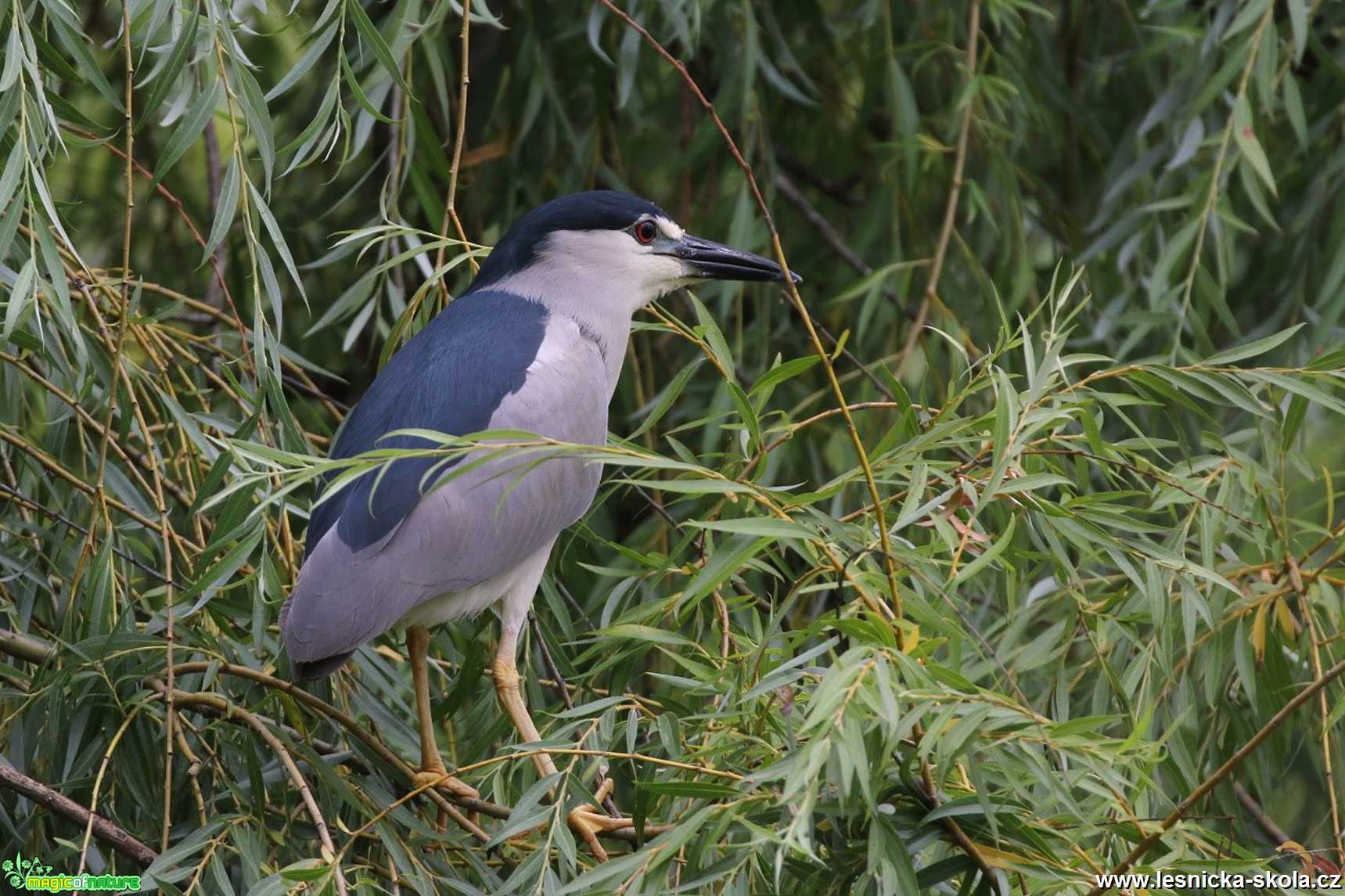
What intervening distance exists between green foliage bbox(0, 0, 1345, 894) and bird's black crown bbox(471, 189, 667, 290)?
0.18m

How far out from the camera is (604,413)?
2.39 meters

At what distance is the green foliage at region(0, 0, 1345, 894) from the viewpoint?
1474mm

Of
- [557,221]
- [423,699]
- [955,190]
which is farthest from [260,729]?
[955,190]

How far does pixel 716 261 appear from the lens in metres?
2.56

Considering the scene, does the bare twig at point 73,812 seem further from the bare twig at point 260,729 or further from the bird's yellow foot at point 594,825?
the bird's yellow foot at point 594,825

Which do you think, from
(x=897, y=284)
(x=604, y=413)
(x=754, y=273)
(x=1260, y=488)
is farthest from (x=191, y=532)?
(x=1260, y=488)

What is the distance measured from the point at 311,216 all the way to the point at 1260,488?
2.12 meters

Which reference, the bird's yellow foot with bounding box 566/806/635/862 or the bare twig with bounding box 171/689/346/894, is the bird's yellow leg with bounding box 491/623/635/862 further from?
the bare twig with bounding box 171/689/346/894

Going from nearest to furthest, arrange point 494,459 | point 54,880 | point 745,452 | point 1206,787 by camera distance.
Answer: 1. point 1206,787
2. point 54,880
3. point 745,452
4. point 494,459

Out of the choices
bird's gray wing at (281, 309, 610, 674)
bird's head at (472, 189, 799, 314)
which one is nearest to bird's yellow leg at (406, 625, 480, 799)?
bird's gray wing at (281, 309, 610, 674)

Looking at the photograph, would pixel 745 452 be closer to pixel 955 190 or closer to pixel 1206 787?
pixel 1206 787

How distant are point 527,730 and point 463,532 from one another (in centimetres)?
29

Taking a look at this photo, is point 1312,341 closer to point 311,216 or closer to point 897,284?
point 897,284

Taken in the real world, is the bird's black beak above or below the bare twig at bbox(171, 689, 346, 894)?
above
